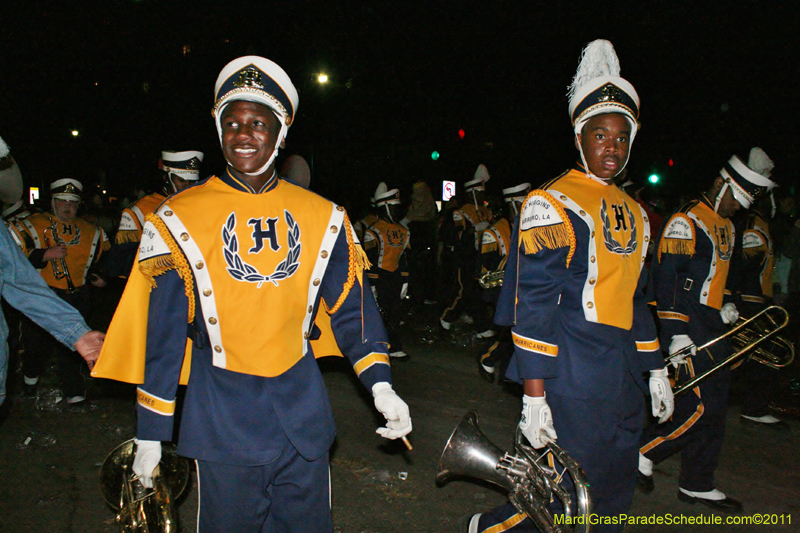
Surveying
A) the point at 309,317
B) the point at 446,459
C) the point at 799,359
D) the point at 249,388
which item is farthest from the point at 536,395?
the point at 799,359

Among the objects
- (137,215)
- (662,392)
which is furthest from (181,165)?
(662,392)

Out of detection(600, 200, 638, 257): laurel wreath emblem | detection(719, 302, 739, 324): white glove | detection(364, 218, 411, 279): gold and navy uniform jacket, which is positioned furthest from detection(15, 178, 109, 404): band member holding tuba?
detection(719, 302, 739, 324): white glove

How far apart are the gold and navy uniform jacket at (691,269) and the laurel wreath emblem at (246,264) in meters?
2.93

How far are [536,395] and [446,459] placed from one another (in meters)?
0.54

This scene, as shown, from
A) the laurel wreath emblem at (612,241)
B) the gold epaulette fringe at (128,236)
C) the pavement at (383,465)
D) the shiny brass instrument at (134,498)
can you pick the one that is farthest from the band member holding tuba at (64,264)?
the laurel wreath emblem at (612,241)

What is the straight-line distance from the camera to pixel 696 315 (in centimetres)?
421

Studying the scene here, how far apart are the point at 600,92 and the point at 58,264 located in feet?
19.8

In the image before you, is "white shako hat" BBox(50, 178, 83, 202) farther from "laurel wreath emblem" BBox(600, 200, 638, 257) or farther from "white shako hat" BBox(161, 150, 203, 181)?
"laurel wreath emblem" BBox(600, 200, 638, 257)

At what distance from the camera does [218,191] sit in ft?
7.41

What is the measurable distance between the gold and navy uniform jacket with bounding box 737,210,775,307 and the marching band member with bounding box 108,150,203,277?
17.8ft

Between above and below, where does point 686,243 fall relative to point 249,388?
above

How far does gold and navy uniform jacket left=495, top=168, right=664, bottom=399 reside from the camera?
2.71m

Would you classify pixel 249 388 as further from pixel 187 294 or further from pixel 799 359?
pixel 799 359

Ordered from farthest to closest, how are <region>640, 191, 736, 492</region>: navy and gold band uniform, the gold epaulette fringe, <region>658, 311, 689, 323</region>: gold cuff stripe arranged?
the gold epaulette fringe, <region>640, 191, 736, 492</region>: navy and gold band uniform, <region>658, 311, 689, 323</region>: gold cuff stripe
